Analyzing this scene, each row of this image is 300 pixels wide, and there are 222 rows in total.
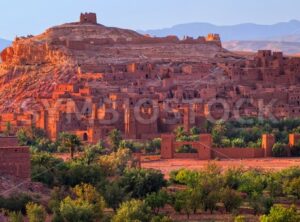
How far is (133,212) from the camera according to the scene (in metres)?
26.0

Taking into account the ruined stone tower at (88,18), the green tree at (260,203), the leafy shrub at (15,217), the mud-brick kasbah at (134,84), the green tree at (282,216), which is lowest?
the green tree at (260,203)

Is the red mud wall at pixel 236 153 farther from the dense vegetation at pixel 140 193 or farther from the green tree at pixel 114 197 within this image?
the green tree at pixel 114 197

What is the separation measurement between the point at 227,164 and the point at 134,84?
18.4m

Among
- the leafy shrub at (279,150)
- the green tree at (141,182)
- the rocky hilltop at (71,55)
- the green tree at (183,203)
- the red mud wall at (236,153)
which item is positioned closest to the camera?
the green tree at (183,203)

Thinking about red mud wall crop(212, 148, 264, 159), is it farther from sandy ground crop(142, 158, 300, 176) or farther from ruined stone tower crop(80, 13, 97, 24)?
ruined stone tower crop(80, 13, 97, 24)

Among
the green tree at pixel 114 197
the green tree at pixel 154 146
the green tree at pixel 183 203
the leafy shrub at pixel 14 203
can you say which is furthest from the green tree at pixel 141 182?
the green tree at pixel 154 146

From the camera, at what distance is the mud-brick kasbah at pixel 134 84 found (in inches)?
2030

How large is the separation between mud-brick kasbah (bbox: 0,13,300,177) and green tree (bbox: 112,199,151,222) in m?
18.1

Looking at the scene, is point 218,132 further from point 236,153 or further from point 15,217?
point 15,217

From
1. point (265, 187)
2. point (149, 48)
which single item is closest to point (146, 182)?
point (265, 187)

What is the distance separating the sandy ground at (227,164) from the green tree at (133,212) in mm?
13561

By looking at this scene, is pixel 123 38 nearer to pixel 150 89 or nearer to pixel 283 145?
pixel 150 89

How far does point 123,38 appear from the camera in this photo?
76.3 metres

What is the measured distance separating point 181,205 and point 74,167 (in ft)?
13.8
